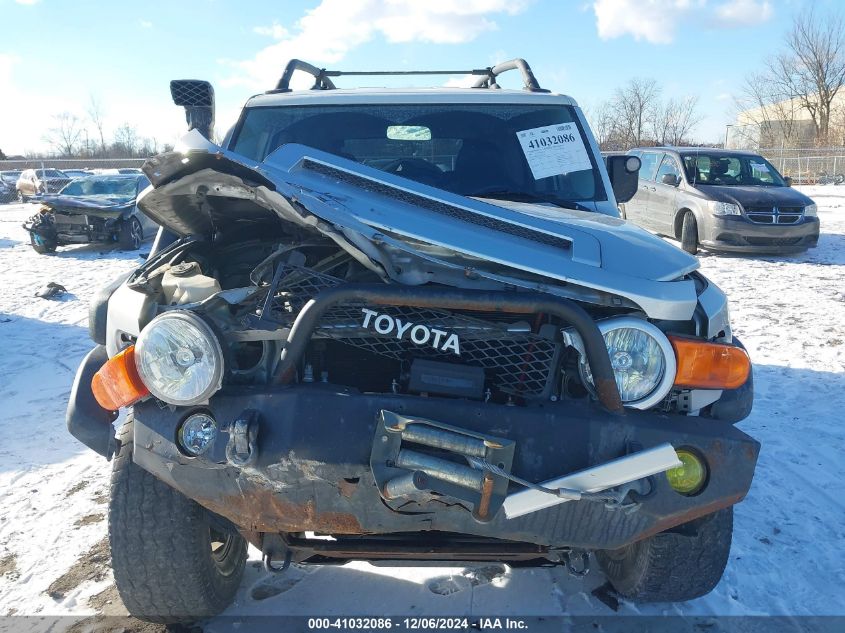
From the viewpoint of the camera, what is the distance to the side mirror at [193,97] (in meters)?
3.12

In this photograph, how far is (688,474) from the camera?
1926mm

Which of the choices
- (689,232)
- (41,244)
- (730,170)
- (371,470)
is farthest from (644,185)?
(371,470)

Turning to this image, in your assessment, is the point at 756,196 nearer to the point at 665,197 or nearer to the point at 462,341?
the point at 665,197

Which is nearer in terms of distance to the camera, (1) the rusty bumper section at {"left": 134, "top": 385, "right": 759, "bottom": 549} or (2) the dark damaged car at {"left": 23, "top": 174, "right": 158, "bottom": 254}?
(1) the rusty bumper section at {"left": 134, "top": 385, "right": 759, "bottom": 549}

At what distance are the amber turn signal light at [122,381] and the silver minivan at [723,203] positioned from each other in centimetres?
942

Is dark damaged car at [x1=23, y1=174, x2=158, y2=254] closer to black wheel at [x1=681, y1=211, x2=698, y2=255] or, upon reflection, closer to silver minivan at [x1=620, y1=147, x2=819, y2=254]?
silver minivan at [x1=620, y1=147, x2=819, y2=254]

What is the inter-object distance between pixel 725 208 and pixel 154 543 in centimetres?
1046

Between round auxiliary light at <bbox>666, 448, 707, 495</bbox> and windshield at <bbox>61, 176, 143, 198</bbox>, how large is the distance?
13468mm

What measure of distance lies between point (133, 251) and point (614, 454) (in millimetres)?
12607

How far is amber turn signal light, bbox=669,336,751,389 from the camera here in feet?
6.59

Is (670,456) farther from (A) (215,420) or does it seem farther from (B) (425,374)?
(A) (215,420)

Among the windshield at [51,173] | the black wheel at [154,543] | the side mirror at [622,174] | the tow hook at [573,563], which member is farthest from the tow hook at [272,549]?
the windshield at [51,173]

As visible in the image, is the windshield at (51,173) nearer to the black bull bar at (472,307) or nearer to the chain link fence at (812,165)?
the chain link fence at (812,165)

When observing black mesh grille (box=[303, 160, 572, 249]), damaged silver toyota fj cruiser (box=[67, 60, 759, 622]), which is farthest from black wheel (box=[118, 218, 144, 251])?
black mesh grille (box=[303, 160, 572, 249])
